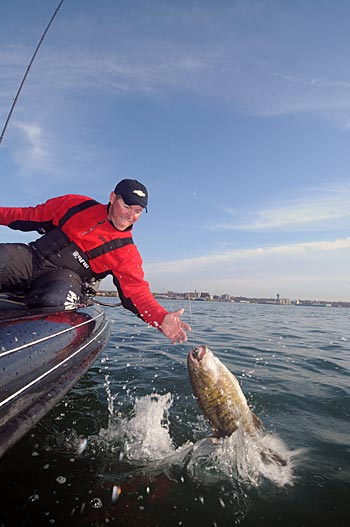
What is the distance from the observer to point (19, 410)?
2.09m

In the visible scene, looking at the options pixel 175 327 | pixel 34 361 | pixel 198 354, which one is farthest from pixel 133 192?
pixel 34 361

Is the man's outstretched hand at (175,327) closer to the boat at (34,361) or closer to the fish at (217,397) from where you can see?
the fish at (217,397)

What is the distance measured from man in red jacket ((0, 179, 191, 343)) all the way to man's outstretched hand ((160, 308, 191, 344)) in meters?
0.30

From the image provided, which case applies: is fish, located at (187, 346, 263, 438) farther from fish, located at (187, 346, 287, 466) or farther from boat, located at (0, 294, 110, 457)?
boat, located at (0, 294, 110, 457)

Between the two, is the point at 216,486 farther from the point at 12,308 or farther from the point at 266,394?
the point at 12,308

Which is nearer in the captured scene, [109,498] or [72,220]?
[109,498]

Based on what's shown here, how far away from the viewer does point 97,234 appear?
4.09 meters

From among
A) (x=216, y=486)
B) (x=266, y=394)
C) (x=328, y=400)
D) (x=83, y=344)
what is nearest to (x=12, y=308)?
(x=83, y=344)

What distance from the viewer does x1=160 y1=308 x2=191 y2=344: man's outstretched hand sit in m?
3.34

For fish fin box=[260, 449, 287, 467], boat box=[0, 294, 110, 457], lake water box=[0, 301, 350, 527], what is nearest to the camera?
boat box=[0, 294, 110, 457]

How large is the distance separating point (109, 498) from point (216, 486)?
0.85 m

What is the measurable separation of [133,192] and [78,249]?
1.07 m

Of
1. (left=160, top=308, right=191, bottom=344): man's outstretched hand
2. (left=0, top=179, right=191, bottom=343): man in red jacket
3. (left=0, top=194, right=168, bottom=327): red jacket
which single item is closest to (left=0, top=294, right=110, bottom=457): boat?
(left=0, top=179, right=191, bottom=343): man in red jacket

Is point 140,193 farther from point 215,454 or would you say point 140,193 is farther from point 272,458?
point 272,458
